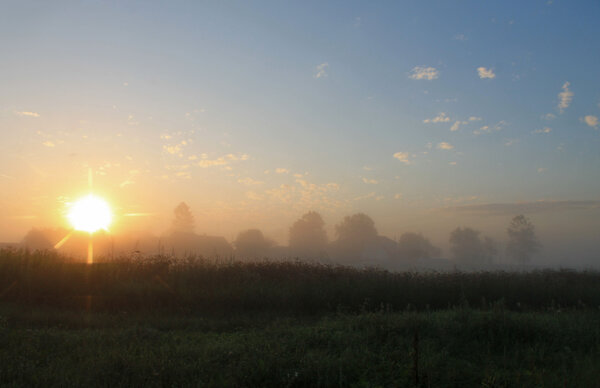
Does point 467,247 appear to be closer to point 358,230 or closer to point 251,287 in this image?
point 358,230

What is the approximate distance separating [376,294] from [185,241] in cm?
6568

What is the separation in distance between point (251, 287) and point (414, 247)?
7796 centimetres

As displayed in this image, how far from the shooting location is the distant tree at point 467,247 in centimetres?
9062

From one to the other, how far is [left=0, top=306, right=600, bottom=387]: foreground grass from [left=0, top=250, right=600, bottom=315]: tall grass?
8.06 ft

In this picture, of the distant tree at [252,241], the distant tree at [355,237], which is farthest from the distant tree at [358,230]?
the distant tree at [252,241]

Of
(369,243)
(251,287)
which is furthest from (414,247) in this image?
(251,287)

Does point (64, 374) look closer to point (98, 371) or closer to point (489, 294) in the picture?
point (98, 371)

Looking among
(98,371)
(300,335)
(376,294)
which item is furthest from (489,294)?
(98,371)

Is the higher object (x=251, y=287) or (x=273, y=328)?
(x=251, y=287)

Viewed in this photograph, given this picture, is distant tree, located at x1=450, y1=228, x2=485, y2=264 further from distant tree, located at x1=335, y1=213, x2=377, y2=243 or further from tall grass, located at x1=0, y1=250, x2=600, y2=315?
tall grass, located at x1=0, y1=250, x2=600, y2=315

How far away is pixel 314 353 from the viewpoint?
7.36m

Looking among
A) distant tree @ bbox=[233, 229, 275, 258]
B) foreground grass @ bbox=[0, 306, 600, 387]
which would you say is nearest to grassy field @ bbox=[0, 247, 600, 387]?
foreground grass @ bbox=[0, 306, 600, 387]

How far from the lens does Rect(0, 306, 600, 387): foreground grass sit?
6.32 meters

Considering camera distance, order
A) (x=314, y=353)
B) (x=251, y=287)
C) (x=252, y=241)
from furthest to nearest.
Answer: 1. (x=252, y=241)
2. (x=251, y=287)
3. (x=314, y=353)
